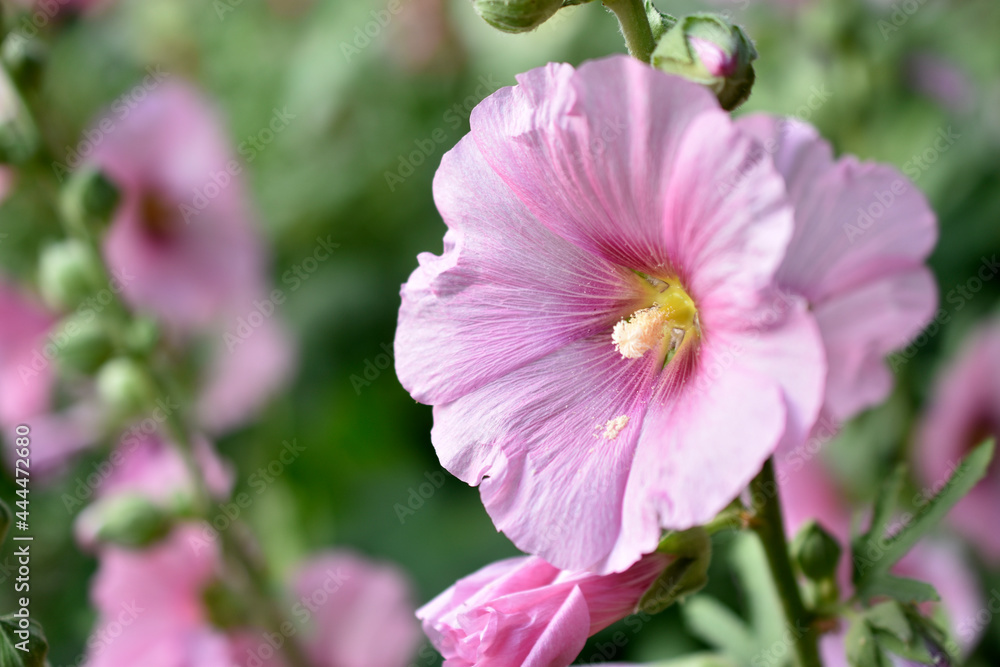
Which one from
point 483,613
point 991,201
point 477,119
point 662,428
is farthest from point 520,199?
point 991,201

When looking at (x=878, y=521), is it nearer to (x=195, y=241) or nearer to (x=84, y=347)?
(x=84, y=347)

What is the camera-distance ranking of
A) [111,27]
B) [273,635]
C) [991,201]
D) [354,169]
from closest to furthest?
[273,635] → [991,201] → [354,169] → [111,27]

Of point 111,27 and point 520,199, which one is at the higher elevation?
point 111,27

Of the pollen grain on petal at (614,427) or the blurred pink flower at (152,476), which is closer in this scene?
the pollen grain on petal at (614,427)

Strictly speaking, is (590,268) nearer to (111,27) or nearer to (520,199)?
(520,199)

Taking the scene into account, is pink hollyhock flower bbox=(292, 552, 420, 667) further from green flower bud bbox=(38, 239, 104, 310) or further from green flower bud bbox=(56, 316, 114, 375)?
green flower bud bbox=(38, 239, 104, 310)

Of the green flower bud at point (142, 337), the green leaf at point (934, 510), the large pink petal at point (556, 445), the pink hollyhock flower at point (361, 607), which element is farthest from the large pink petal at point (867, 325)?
the green flower bud at point (142, 337)

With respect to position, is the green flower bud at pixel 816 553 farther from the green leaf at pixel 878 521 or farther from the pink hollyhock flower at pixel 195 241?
the pink hollyhock flower at pixel 195 241
